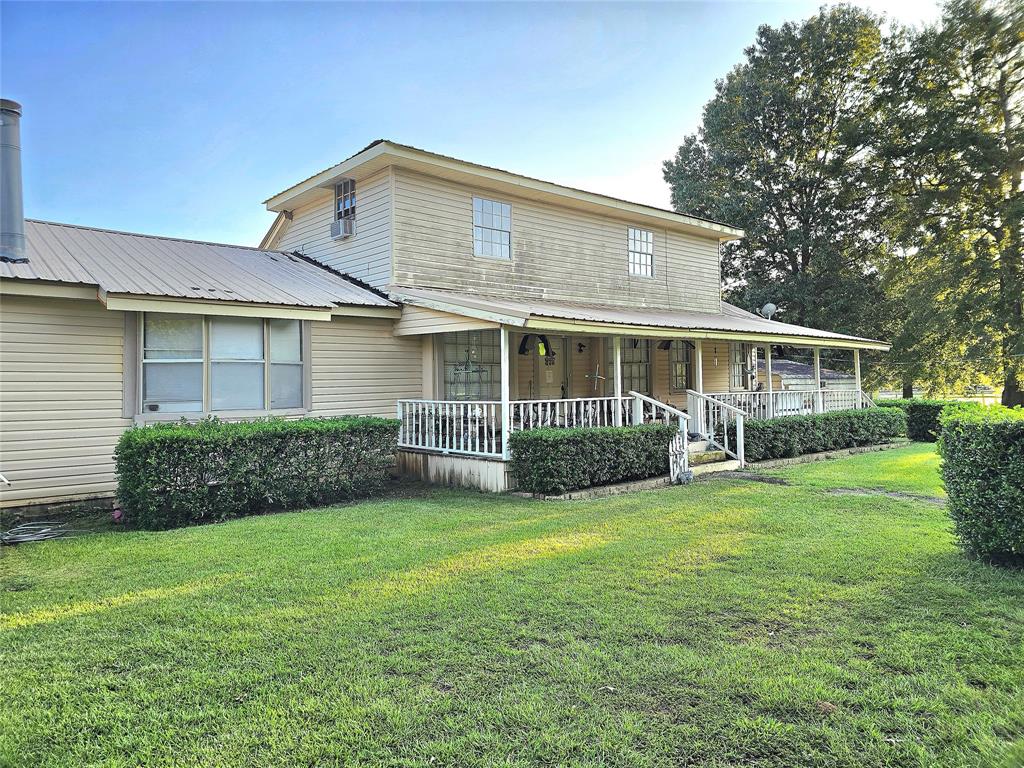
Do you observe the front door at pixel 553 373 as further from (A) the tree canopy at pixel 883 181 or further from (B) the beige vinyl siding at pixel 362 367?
(A) the tree canopy at pixel 883 181

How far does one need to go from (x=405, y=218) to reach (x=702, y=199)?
863 inches

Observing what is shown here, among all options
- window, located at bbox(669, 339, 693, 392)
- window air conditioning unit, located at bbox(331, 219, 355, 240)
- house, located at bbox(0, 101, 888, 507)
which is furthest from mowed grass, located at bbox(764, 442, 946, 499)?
window air conditioning unit, located at bbox(331, 219, 355, 240)

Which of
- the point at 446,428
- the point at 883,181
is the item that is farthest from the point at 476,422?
the point at 883,181

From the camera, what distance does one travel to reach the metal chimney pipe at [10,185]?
609cm

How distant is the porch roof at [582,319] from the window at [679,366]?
3.45 ft

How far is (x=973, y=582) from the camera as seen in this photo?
194 inches

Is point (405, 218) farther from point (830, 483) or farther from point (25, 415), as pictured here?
point (830, 483)

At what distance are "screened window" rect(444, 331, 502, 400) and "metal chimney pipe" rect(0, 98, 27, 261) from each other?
759cm

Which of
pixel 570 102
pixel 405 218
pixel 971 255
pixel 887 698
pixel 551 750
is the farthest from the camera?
pixel 971 255

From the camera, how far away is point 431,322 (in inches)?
443

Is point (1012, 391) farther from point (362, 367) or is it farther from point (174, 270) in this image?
point (174, 270)

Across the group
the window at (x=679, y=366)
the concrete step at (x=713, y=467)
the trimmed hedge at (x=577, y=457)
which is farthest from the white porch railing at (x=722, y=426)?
the window at (x=679, y=366)

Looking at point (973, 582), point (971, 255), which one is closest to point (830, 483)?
point (973, 582)

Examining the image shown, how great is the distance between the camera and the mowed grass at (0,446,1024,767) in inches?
110
